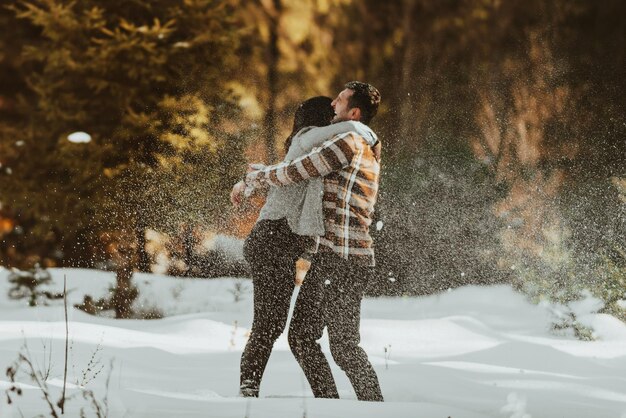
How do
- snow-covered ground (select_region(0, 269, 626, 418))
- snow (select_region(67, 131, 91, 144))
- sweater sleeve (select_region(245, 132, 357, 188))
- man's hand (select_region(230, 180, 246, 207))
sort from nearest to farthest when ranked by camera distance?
snow-covered ground (select_region(0, 269, 626, 418)) < sweater sleeve (select_region(245, 132, 357, 188)) < man's hand (select_region(230, 180, 246, 207)) < snow (select_region(67, 131, 91, 144))

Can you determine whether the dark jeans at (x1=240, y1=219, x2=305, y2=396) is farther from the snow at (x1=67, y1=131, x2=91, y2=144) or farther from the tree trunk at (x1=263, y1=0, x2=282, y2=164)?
the tree trunk at (x1=263, y1=0, x2=282, y2=164)

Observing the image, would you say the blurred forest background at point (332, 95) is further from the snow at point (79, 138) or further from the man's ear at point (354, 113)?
the man's ear at point (354, 113)

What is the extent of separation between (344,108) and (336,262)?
60 centimetres

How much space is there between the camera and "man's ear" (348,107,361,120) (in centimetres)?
291

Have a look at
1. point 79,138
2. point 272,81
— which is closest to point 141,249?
point 79,138

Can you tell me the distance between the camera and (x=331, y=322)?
279 cm

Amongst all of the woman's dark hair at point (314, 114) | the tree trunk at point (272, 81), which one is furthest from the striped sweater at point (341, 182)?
the tree trunk at point (272, 81)

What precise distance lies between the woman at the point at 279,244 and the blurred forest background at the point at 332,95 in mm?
3794

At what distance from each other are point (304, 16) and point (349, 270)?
498cm

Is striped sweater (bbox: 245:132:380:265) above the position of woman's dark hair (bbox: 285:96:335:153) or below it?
below

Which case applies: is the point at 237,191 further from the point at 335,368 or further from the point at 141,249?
the point at 141,249

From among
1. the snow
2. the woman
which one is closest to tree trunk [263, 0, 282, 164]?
the snow

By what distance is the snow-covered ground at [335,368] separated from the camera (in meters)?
2.58

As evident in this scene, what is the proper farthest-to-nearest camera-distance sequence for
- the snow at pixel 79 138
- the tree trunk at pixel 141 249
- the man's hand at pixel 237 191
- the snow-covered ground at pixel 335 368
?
the tree trunk at pixel 141 249 < the snow at pixel 79 138 < the man's hand at pixel 237 191 < the snow-covered ground at pixel 335 368
